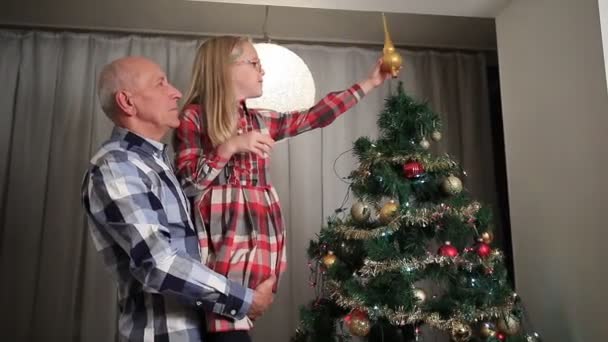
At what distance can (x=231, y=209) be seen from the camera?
3.60 feet

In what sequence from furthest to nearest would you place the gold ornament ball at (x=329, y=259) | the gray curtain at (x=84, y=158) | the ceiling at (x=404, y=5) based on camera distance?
the gray curtain at (x=84, y=158), the ceiling at (x=404, y=5), the gold ornament ball at (x=329, y=259)

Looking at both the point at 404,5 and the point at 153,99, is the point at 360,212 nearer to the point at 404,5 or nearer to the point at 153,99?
the point at 153,99

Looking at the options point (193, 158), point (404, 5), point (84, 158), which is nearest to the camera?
point (193, 158)

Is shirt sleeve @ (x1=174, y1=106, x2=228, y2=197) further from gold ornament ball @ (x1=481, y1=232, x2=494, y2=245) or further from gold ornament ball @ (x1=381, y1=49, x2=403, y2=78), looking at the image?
gold ornament ball @ (x1=481, y1=232, x2=494, y2=245)

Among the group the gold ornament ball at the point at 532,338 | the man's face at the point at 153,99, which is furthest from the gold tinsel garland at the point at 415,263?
the man's face at the point at 153,99

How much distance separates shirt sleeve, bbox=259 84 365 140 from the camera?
1.30 meters

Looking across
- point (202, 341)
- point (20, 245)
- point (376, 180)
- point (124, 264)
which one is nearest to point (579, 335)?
point (376, 180)

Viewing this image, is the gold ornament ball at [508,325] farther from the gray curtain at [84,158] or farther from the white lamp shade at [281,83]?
the gray curtain at [84,158]

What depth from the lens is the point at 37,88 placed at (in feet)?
7.43

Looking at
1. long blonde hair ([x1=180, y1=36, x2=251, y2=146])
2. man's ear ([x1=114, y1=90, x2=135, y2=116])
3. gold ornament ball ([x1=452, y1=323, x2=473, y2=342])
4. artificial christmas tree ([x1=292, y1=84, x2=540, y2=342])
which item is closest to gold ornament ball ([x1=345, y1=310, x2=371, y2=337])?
artificial christmas tree ([x1=292, y1=84, x2=540, y2=342])

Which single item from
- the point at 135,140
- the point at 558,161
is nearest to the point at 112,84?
the point at 135,140

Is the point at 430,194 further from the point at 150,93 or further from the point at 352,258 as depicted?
the point at 150,93

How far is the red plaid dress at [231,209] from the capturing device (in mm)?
1060

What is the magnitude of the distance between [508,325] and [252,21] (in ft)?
5.47
